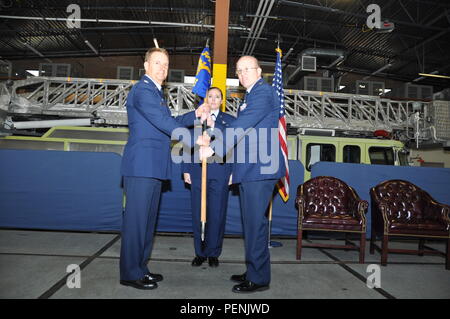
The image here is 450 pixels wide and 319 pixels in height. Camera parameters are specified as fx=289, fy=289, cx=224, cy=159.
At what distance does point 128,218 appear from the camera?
2.30 meters

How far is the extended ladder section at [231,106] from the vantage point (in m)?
10.0

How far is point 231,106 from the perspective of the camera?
34.5ft

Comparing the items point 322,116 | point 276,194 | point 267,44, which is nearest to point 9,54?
point 267,44

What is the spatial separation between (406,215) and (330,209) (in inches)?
38.3

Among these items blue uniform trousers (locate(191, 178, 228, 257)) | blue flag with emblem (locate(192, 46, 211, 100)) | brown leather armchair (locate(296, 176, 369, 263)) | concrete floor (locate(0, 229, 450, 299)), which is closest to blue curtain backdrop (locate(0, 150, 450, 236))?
concrete floor (locate(0, 229, 450, 299))

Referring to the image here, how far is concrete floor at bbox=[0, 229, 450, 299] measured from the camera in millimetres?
2283

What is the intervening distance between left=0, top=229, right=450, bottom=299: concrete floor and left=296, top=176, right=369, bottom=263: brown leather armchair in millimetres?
355

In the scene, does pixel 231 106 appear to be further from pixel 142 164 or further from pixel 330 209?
pixel 142 164

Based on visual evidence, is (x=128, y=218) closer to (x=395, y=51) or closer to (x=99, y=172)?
(x=99, y=172)

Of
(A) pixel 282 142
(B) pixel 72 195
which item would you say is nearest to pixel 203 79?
(A) pixel 282 142

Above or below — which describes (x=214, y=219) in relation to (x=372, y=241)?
above

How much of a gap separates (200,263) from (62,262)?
1380mm

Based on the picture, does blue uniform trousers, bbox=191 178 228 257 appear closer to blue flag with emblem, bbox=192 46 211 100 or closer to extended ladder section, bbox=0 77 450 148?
blue flag with emblem, bbox=192 46 211 100

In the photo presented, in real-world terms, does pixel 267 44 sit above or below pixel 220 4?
above
